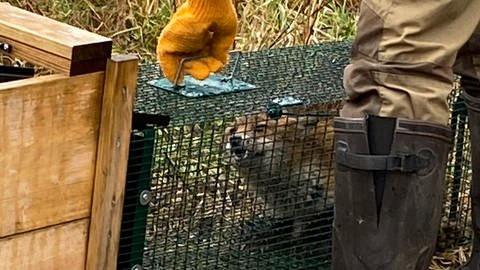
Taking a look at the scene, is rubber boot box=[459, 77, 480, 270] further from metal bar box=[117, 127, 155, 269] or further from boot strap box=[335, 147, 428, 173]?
metal bar box=[117, 127, 155, 269]

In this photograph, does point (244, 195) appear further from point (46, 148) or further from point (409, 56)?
point (409, 56)

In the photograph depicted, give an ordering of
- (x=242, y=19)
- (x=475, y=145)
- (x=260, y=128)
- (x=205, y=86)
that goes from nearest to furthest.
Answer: (x=475, y=145) → (x=205, y=86) → (x=260, y=128) → (x=242, y=19)

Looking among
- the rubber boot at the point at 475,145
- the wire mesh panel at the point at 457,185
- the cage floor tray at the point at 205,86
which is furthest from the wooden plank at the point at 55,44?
the wire mesh panel at the point at 457,185

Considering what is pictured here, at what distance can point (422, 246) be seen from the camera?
2.39m

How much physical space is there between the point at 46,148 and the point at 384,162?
0.71 meters

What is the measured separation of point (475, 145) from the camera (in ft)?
9.53

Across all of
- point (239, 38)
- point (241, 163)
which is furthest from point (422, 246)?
point (239, 38)

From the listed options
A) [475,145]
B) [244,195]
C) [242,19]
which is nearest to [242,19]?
[242,19]

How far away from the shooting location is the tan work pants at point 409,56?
7.47ft

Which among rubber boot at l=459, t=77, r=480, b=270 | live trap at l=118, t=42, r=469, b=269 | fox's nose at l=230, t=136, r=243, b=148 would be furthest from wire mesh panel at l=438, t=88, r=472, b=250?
fox's nose at l=230, t=136, r=243, b=148

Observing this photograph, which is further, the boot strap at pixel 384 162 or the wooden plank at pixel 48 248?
the wooden plank at pixel 48 248

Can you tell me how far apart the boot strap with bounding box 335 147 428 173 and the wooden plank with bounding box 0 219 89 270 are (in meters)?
0.65

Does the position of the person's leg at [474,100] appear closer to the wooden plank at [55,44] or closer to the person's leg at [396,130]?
A: the person's leg at [396,130]

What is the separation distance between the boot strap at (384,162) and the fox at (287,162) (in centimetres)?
93
